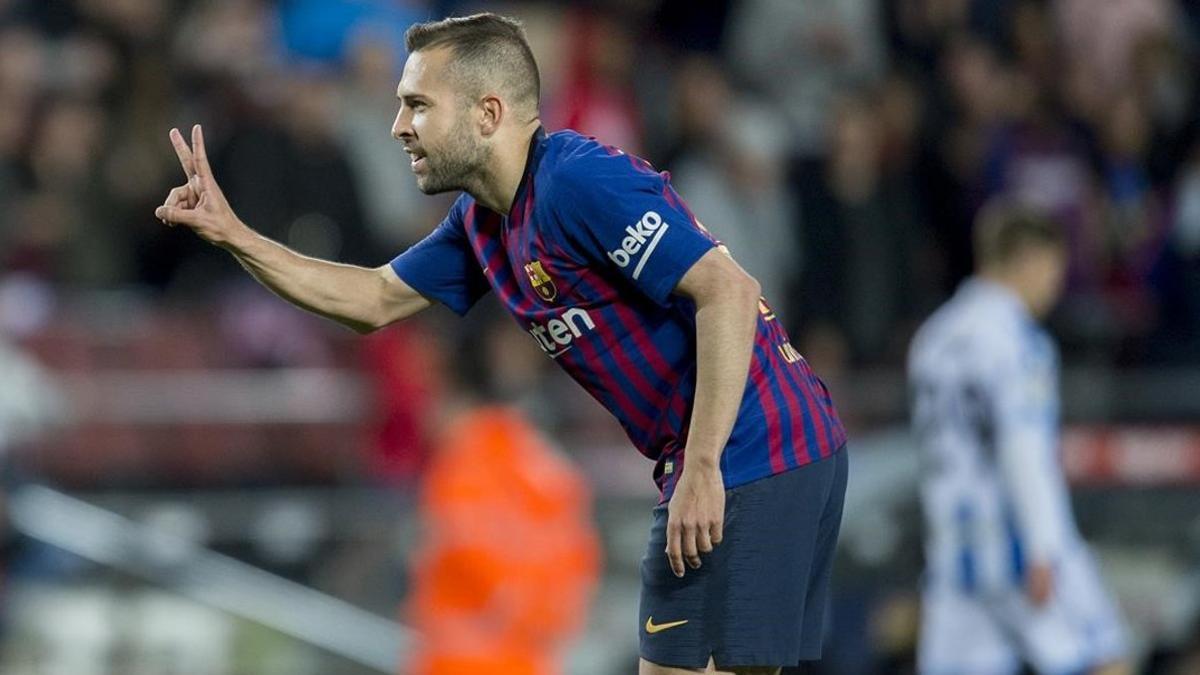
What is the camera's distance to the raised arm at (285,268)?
14.8 feet

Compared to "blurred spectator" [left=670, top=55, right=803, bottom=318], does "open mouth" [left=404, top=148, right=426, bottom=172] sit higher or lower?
lower

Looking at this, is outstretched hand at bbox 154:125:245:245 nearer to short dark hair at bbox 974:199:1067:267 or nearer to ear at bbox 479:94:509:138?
ear at bbox 479:94:509:138

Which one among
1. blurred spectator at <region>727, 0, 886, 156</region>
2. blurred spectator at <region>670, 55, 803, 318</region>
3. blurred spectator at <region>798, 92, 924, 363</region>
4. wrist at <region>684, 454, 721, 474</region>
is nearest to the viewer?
wrist at <region>684, 454, 721, 474</region>

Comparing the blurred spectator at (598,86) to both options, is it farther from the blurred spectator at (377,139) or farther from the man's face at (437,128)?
the man's face at (437,128)

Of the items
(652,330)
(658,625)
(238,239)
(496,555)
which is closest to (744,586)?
(658,625)

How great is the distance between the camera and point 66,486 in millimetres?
9102

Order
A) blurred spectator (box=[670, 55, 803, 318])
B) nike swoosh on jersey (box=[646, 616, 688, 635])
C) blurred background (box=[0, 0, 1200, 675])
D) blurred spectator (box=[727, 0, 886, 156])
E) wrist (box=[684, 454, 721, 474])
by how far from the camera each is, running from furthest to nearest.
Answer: blurred spectator (box=[727, 0, 886, 156])
blurred spectator (box=[670, 55, 803, 318])
blurred background (box=[0, 0, 1200, 675])
nike swoosh on jersey (box=[646, 616, 688, 635])
wrist (box=[684, 454, 721, 474])

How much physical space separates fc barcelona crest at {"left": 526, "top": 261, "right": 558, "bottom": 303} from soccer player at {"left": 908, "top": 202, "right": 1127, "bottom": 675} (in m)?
3.26

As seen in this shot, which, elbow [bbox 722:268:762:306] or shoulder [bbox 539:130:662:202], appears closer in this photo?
elbow [bbox 722:268:762:306]

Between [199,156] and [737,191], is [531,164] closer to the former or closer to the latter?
[199,156]

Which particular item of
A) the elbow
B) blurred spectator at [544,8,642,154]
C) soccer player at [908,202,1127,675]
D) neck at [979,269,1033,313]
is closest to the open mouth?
the elbow

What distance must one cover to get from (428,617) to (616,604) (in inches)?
73.3

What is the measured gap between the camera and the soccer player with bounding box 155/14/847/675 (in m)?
4.27

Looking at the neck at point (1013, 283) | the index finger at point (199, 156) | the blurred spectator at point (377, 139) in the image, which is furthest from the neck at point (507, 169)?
the blurred spectator at point (377, 139)
